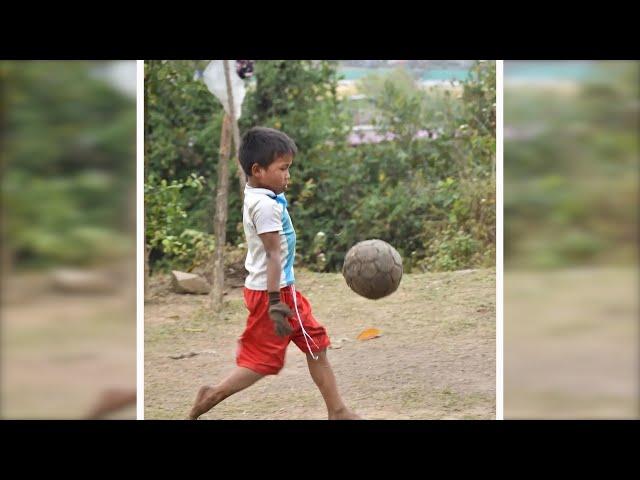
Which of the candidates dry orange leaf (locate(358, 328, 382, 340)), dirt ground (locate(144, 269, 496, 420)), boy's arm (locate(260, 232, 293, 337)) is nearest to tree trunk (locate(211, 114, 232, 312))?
dirt ground (locate(144, 269, 496, 420))

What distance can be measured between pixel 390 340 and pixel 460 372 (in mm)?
690

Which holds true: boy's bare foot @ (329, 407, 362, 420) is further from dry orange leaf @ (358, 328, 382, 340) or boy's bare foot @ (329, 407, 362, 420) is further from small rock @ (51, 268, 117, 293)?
dry orange leaf @ (358, 328, 382, 340)

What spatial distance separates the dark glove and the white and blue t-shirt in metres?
0.12

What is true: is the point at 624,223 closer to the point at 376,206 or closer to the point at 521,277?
the point at 521,277

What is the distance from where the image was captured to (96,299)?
4.77 m

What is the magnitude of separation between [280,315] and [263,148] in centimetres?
78

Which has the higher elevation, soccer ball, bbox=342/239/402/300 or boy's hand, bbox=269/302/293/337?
soccer ball, bbox=342/239/402/300

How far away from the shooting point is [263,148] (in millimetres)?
4414

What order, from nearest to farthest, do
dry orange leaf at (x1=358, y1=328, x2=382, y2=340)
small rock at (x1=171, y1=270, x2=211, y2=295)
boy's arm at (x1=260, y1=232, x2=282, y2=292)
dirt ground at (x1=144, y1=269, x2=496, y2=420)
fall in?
boy's arm at (x1=260, y1=232, x2=282, y2=292) → dirt ground at (x1=144, y1=269, x2=496, y2=420) → dry orange leaf at (x1=358, y1=328, x2=382, y2=340) → small rock at (x1=171, y1=270, x2=211, y2=295)

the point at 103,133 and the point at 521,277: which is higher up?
the point at 103,133

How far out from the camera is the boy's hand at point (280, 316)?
4285 mm

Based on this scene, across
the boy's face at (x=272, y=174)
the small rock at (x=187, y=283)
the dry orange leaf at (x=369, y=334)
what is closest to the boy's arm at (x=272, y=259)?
the boy's face at (x=272, y=174)

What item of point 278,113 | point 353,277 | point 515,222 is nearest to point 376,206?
point 278,113

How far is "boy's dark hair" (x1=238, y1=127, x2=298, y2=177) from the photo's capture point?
441cm
